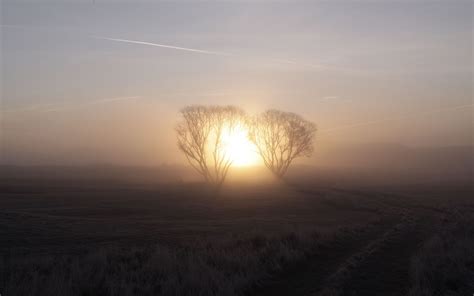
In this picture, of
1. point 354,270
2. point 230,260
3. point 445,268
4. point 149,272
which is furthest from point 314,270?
point 149,272

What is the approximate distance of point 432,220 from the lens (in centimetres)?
3331

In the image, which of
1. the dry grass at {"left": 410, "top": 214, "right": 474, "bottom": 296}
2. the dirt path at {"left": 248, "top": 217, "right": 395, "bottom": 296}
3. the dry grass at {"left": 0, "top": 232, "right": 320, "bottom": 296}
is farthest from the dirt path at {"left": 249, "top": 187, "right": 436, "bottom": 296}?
the dry grass at {"left": 0, "top": 232, "right": 320, "bottom": 296}

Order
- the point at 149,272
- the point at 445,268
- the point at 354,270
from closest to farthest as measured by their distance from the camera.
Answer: the point at 149,272, the point at 445,268, the point at 354,270

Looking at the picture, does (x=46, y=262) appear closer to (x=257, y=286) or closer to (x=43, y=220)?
(x=257, y=286)

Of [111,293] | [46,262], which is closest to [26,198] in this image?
[46,262]

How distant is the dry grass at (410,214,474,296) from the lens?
1247cm

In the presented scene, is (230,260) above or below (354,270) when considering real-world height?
above

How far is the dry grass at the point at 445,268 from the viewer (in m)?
12.5

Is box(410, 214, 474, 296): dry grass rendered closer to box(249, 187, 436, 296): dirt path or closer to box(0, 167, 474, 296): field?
box(0, 167, 474, 296): field

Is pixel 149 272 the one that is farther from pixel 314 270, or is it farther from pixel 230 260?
pixel 314 270

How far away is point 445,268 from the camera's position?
1450 cm

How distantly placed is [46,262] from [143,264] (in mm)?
3441

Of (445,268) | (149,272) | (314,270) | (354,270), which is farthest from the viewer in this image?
(314,270)

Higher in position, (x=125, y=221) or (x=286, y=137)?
(x=286, y=137)
